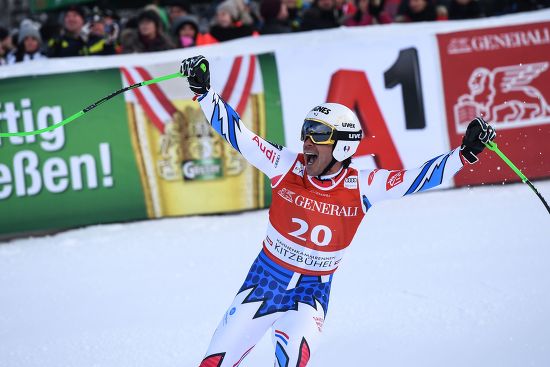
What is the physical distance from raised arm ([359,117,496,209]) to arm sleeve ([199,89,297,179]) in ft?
1.48

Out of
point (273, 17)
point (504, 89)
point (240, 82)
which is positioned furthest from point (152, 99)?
point (504, 89)

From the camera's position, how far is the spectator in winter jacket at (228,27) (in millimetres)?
8930

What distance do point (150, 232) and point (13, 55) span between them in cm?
284

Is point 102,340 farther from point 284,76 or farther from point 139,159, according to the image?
point 284,76

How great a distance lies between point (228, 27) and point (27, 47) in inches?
86.8

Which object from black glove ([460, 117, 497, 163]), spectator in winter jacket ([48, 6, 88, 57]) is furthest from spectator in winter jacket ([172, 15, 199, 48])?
black glove ([460, 117, 497, 163])

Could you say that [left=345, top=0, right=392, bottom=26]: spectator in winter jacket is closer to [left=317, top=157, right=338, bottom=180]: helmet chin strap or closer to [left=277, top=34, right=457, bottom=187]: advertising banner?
[left=277, top=34, right=457, bottom=187]: advertising banner

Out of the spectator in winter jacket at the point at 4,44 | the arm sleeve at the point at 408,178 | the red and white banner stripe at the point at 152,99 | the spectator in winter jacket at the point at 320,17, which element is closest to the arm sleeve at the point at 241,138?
the arm sleeve at the point at 408,178

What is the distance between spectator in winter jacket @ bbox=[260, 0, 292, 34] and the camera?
909 centimetres

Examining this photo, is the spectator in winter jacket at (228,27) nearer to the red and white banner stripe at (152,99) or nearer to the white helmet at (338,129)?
the red and white banner stripe at (152,99)

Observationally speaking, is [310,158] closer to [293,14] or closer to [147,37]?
[147,37]

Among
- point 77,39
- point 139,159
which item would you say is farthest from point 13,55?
point 139,159

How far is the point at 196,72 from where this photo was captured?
4.20 metres

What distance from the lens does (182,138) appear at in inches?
327
